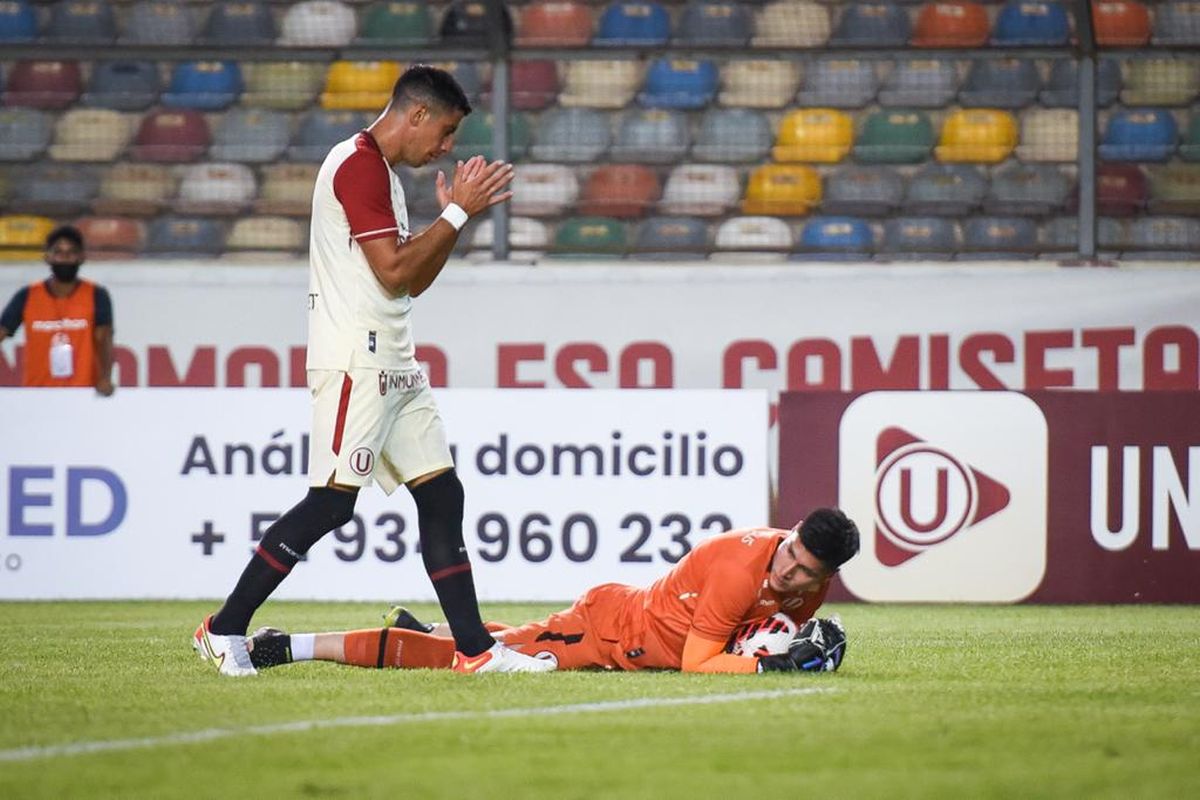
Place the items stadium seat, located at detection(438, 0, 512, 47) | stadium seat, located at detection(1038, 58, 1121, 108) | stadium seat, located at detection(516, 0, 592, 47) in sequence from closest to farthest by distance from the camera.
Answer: stadium seat, located at detection(1038, 58, 1121, 108), stadium seat, located at detection(438, 0, 512, 47), stadium seat, located at detection(516, 0, 592, 47)

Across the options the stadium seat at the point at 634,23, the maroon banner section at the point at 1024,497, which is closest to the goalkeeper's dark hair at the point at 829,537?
the maroon banner section at the point at 1024,497

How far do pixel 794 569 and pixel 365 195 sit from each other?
1.76 meters

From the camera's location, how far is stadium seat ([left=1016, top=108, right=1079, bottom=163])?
12.1m

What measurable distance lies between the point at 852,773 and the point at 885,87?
9.07 meters

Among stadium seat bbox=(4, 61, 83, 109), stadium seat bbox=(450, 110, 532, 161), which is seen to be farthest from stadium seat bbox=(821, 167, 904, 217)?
stadium seat bbox=(4, 61, 83, 109)

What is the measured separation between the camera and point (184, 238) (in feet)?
42.8

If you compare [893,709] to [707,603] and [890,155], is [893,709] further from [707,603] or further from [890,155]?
[890,155]

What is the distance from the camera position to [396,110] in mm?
6215

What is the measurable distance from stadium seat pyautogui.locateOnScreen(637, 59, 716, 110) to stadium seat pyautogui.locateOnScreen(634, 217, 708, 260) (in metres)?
0.92

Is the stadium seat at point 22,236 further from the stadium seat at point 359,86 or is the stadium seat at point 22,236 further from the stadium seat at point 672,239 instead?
the stadium seat at point 672,239

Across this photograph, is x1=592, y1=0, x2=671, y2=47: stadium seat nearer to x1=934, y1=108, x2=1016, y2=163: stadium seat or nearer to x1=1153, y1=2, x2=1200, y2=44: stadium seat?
x1=934, y1=108, x2=1016, y2=163: stadium seat

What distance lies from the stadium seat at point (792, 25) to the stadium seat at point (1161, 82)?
1933 millimetres

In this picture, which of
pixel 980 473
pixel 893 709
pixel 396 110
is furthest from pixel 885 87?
pixel 893 709

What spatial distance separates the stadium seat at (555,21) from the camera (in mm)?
13867
